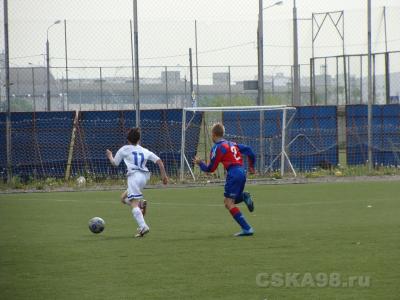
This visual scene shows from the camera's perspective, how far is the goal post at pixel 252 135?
29828 mm

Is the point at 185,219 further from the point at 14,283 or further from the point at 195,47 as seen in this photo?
the point at 195,47

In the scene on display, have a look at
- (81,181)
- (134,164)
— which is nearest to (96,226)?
(134,164)

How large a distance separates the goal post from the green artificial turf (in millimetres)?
8355

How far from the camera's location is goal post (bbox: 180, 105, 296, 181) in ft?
97.9

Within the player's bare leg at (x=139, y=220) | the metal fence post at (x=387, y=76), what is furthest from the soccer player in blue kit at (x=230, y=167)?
the metal fence post at (x=387, y=76)

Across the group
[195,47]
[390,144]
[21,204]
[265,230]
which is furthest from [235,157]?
[195,47]

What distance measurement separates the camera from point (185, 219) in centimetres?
1761

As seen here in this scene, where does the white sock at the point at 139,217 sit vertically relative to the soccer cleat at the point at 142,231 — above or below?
above

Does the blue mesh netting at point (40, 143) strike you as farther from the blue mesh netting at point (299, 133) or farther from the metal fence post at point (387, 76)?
the metal fence post at point (387, 76)

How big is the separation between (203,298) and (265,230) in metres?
6.24

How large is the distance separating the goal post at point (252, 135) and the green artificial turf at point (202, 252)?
835cm

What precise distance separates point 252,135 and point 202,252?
2071 cm

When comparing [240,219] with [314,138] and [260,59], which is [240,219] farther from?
[314,138]

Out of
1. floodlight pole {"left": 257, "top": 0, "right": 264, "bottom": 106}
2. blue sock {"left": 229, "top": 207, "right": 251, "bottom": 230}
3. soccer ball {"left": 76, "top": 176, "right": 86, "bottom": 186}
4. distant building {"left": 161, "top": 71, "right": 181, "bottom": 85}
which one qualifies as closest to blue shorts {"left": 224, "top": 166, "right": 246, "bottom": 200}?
blue sock {"left": 229, "top": 207, "right": 251, "bottom": 230}
